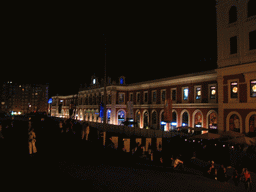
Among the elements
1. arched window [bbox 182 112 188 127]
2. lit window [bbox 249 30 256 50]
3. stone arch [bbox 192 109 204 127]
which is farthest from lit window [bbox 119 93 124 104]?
lit window [bbox 249 30 256 50]

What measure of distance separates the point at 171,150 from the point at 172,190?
34.3 ft

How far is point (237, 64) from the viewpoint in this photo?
22.0 m

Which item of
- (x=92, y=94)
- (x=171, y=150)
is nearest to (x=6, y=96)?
(x=92, y=94)

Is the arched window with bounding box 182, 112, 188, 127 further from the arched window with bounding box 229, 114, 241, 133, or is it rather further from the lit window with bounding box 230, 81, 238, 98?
the lit window with bounding box 230, 81, 238, 98

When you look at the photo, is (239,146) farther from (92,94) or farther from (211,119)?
(92,94)

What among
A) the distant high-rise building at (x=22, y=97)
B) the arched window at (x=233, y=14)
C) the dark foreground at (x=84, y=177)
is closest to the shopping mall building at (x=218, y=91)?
the arched window at (x=233, y=14)

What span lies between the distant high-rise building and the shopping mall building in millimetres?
96993

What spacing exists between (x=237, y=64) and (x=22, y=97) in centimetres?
13608

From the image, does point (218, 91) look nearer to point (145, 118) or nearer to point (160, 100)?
point (160, 100)

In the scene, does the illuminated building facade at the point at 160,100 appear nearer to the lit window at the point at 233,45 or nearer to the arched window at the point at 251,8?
the lit window at the point at 233,45

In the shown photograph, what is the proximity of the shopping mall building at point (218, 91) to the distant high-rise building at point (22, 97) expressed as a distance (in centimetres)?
9699

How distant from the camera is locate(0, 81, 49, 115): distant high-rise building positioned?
410 ft

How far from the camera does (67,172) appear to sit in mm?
8742

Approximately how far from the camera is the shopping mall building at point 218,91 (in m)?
21.4
